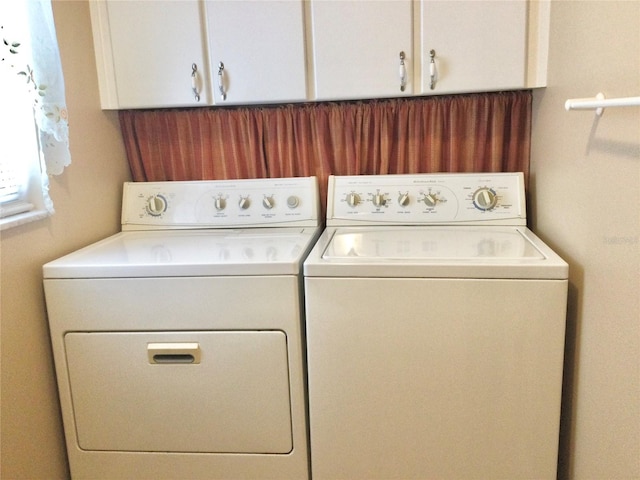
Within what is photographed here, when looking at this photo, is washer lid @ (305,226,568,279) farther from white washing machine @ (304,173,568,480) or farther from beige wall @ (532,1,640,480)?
beige wall @ (532,1,640,480)

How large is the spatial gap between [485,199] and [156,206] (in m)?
1.13

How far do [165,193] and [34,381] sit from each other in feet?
2.46

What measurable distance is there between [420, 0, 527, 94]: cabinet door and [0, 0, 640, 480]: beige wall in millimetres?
111

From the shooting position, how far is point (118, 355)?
1499mm

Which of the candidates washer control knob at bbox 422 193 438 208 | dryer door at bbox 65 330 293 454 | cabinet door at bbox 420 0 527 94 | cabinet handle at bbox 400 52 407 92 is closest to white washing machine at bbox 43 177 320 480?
A: dryer door at bbox 65 330 293 454

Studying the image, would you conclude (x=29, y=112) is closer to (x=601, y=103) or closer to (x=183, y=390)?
(x=183, y=390)

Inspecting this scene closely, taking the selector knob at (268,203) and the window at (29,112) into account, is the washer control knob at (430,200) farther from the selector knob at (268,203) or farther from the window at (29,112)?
the window at (29,112)

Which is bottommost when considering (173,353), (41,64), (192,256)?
(173,353)

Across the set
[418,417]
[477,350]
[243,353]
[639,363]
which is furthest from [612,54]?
[243,353]

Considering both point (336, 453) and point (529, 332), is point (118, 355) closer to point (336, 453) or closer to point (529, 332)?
point (336, 453)

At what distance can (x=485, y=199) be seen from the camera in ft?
5.87

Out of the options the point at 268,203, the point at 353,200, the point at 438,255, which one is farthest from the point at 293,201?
the point at 438,255

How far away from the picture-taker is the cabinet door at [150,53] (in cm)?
176

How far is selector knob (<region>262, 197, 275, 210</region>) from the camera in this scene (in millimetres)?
1885
